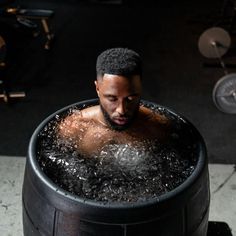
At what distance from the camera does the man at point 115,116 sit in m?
1.29

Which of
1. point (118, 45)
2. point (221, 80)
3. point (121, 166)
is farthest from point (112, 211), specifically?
point (118, 45)

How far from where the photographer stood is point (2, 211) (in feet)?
8.70

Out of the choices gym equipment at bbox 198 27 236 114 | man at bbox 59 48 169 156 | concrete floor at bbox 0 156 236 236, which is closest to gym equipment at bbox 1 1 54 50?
gym equipment at bbox 198 27 236 114

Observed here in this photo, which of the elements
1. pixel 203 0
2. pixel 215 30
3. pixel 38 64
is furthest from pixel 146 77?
pixel 203 0

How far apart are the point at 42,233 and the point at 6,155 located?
1899 mm

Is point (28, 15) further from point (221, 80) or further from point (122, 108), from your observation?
point (122, 108)

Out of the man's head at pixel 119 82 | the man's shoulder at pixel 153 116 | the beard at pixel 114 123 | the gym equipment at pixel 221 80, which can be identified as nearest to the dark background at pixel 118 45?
the gym equipment at pixel 221 80

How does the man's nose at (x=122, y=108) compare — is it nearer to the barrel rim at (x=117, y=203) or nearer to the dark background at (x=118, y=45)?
the barrel rim at (x=117, y=203)

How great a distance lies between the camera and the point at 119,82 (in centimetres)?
128

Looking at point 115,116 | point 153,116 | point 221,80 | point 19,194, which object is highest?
→ point 115,116

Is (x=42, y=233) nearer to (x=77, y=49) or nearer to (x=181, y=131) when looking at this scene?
(x=181, y=131)

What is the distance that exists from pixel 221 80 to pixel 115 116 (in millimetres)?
2019

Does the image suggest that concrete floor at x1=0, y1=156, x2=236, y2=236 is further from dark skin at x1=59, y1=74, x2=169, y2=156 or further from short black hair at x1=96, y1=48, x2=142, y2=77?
short black hair at x1=96, y1=48, x2=142, y2=77

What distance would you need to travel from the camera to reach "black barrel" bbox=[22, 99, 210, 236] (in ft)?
3.90
